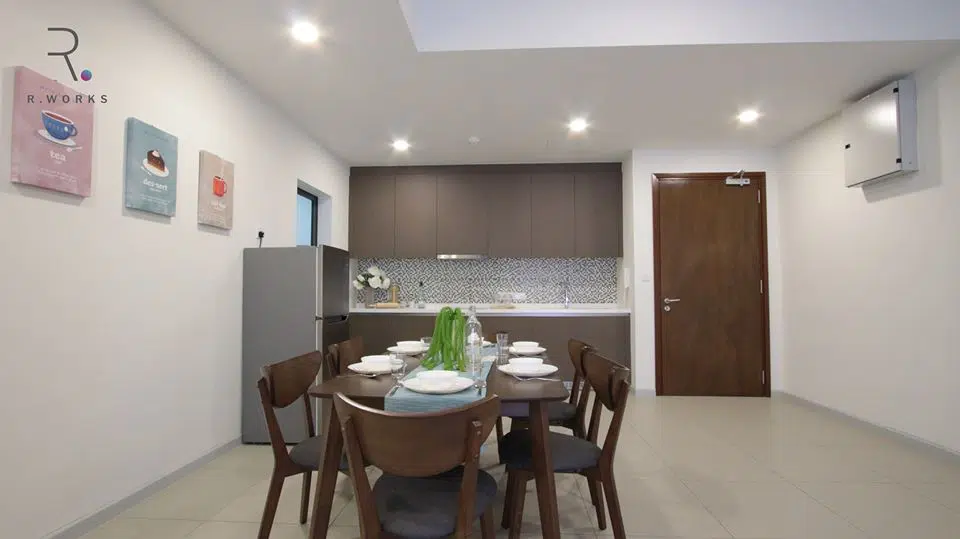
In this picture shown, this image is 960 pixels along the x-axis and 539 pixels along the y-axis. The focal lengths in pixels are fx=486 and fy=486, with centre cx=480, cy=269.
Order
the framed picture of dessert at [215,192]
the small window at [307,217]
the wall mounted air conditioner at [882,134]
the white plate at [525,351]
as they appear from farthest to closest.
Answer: the small window at [307,217], the wall mounted air conditioner at [882,134], the framed picture of dessert at [215,192], the white plate at [525,351]

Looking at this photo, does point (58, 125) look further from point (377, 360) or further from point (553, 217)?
point (553, 217)

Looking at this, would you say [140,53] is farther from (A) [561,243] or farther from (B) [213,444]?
(A) [561,243]

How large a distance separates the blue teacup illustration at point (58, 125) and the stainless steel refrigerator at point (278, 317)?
151 centimetres

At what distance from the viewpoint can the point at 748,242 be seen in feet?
17.1

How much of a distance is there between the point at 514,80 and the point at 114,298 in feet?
9.22

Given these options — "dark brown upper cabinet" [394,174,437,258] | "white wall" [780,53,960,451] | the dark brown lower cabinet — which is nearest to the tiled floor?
"white wall" [780,53,960,451]

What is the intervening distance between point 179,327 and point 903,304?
4912 mm

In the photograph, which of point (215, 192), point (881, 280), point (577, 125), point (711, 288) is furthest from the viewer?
point (711, 288)

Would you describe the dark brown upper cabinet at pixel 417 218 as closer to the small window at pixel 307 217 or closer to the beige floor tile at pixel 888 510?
the small window at pixel 307 217

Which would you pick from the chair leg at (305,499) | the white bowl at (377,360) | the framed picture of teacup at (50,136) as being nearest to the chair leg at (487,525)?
the white bowl at (377,360)

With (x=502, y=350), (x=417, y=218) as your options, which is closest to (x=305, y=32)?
(x=502, y=350)

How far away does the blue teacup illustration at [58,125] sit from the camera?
202 cm

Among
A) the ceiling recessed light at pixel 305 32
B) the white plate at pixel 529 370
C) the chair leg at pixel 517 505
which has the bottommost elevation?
the chair leg at pixel 517 505

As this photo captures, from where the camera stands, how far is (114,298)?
7.91 ft
